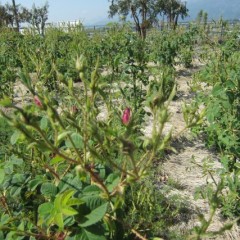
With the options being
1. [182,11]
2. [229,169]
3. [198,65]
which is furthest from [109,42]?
[182,11]

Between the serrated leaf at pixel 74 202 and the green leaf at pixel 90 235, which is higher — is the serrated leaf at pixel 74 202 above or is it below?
above

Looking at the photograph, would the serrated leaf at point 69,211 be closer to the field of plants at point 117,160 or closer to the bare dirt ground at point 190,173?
the field of plants at point 117,160

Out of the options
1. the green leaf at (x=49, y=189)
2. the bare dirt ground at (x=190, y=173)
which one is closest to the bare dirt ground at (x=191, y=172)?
the bare dirt ground at (x=190, y=173)

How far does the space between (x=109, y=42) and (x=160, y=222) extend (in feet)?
19.1

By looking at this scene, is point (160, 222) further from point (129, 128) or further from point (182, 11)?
point (182, 11)

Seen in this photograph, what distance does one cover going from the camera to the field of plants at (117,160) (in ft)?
2.74

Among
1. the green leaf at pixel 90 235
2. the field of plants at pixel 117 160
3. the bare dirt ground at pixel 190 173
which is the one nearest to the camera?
the field of plants at pixel 117 160

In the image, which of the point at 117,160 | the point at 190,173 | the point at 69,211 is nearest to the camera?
the point at 69,211

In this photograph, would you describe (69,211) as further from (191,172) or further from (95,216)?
(191,172)

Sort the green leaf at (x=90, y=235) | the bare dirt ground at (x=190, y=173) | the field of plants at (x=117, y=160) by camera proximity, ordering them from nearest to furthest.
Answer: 1. the field of plants at (x=117, y=160)
2. the green leaf at (x=90, y=235)
3. the bare dirt ground at (x=190, y=173)

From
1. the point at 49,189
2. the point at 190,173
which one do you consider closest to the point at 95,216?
the point at 49,189

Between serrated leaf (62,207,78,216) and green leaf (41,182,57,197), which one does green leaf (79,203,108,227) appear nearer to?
serrated leaf (62,207,78,216)

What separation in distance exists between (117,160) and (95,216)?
808 mm

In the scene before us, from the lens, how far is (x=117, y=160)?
1.73 meters
